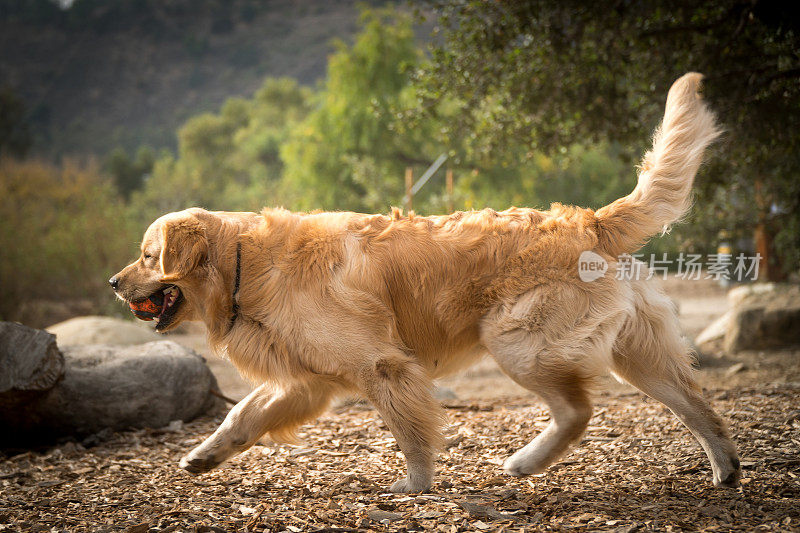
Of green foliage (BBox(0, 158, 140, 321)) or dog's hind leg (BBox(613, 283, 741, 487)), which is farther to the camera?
green foliage (BBox(0, 158, 140, 321))

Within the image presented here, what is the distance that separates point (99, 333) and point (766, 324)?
9.52 meters

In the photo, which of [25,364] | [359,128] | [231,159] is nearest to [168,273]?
[25,364]

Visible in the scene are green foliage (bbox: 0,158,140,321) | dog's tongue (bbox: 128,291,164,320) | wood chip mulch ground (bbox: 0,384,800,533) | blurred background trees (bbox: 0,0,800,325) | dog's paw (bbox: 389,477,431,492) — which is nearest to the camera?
wood chip mulch ground (bbox: 0,384,800,533)

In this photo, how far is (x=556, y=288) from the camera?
3602 mm

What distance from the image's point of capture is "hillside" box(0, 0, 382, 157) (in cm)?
6825

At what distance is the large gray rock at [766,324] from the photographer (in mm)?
9898

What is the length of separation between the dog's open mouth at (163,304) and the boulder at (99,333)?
4319 mm

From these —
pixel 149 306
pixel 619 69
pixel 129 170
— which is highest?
pixel 129 170

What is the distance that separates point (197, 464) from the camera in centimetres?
390

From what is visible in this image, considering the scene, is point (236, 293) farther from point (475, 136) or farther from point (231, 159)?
point (231, 159)

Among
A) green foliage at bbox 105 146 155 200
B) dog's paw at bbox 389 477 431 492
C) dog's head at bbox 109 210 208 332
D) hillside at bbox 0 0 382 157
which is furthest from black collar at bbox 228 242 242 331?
hillside at bbox 0 0 382 157

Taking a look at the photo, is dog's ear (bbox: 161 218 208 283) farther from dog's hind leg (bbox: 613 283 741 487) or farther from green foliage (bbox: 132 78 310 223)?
green foliage (bbox: 132 78 310 223)

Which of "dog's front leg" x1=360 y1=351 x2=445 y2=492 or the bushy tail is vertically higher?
the bushy tail

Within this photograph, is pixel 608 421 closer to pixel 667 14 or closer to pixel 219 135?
pixel 667 14
